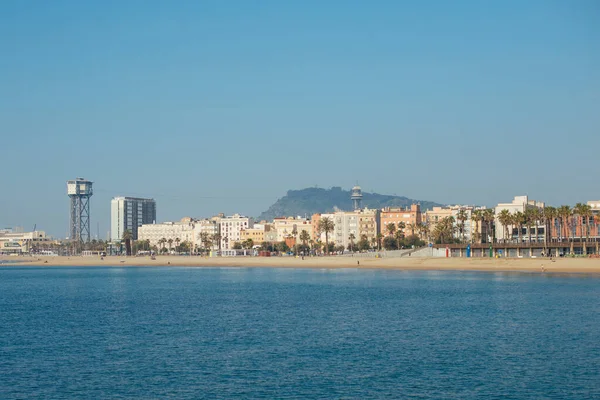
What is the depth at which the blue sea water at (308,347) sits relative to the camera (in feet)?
98.5

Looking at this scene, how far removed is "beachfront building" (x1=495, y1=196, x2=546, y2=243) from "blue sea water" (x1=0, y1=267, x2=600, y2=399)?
288 ft

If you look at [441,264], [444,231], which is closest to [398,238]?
[444,231]

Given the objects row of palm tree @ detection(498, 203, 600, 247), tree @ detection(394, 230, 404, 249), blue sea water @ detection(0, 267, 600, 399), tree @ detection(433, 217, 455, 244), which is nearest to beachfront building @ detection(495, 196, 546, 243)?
row of palm tree @ detection(498, 203, 600, 247)

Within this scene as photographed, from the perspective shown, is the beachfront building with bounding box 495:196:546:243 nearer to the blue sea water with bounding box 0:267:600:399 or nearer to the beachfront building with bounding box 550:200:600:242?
the beachfront building with bounding box 550:200:600:242

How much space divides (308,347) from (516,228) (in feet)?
424

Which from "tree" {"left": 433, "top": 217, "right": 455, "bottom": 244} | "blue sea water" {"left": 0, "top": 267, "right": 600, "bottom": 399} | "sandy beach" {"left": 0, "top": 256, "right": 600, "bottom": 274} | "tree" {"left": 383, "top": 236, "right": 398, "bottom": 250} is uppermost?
"tree" {"left": 433, "top": 217, "right": 455, "bottom": 244}

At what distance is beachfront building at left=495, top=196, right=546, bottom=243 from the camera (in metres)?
155

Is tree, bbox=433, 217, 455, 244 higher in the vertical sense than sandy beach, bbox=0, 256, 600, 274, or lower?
higher

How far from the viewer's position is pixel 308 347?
39125mm

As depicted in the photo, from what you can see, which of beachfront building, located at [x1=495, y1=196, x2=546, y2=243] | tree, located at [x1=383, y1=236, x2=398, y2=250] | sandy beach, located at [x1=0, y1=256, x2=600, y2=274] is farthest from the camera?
tree, located at [x1=383, y1=236, x2=398, y2=250]

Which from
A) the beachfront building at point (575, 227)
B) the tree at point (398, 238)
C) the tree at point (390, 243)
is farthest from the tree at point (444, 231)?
the beachfront building at point (575, 227)

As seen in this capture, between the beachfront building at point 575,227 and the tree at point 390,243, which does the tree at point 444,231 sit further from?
the beachfront building at point 575,227

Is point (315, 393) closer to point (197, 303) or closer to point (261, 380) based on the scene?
point (261, 380)

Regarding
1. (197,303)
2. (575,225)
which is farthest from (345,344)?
(575,225)
